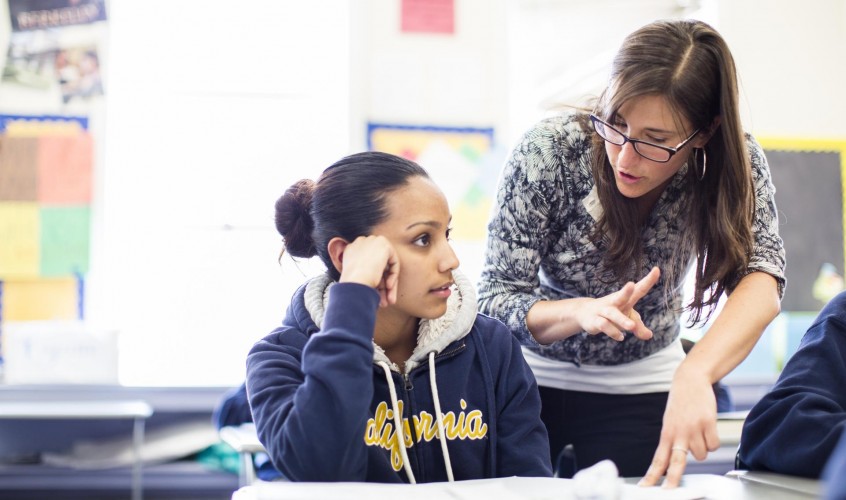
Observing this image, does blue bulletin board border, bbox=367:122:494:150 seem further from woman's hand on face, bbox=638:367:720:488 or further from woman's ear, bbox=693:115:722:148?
woman's hand on face, bbox=638:367:720:488

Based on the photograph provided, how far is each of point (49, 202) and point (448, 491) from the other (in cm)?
234

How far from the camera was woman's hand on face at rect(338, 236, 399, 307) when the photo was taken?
114 cm

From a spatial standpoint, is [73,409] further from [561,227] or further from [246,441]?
[561,227]

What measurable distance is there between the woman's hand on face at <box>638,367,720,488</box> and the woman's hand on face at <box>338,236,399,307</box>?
1.34ft

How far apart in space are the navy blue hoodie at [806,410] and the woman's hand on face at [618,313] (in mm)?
180

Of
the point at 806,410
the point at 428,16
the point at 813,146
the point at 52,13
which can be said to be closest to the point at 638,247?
the point at 806,410

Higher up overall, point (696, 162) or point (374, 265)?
point (696, 162)

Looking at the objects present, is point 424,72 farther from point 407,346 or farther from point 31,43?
point 407,346

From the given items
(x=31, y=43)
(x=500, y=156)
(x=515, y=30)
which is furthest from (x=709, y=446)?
(x=31, y=43)

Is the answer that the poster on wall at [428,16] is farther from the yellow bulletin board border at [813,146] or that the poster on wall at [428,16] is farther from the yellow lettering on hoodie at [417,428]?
the yellow lettering on hoodie at [417,428]

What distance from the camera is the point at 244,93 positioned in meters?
2.98

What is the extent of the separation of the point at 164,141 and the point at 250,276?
22.2 inches

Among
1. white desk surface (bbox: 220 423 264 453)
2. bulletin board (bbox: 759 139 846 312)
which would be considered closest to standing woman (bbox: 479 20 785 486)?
white desk surface (bbox: 220 423 264 453)

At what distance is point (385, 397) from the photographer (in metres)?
1.19
